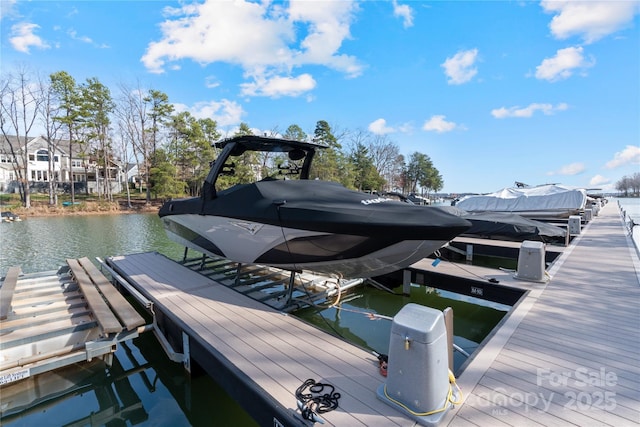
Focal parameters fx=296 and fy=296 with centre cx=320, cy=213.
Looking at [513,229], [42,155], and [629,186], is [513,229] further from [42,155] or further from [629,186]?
[629,186]

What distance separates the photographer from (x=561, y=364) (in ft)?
8.04

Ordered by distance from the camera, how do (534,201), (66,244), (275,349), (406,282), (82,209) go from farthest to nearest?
1. (82,209)
2. (534,201)
3. (66,244)
4. (406,282)
5. (275,349)

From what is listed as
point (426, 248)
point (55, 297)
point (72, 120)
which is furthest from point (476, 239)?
point (72, 120)

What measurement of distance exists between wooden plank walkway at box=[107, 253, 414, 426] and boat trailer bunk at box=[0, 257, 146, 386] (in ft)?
1.71

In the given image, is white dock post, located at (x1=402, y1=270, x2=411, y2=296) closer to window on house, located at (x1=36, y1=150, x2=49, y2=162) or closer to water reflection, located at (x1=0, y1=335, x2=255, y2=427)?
water reflection, located at (x1=0, y1=335, x2=255, y2=427)

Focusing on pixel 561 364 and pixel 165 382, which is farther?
pixel 165 382

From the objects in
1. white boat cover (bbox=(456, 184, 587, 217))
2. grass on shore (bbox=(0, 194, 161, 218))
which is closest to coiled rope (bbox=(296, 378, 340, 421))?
white boat cover (bbox=(456, 184, 587, 217))

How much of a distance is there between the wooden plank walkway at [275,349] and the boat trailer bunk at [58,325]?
1.71ft

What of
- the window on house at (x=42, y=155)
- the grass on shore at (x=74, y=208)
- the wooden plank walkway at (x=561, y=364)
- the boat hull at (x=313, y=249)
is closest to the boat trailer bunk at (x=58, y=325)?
the boat hull at (x=313, y=249)

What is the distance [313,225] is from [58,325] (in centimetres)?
331

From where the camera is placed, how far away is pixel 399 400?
1884 mm

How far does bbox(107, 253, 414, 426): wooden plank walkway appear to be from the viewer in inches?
77.7

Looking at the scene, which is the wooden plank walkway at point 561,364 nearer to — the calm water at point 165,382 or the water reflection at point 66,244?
the calm water at point 165,382

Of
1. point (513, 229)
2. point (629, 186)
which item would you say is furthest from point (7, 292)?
point (629, 186)
